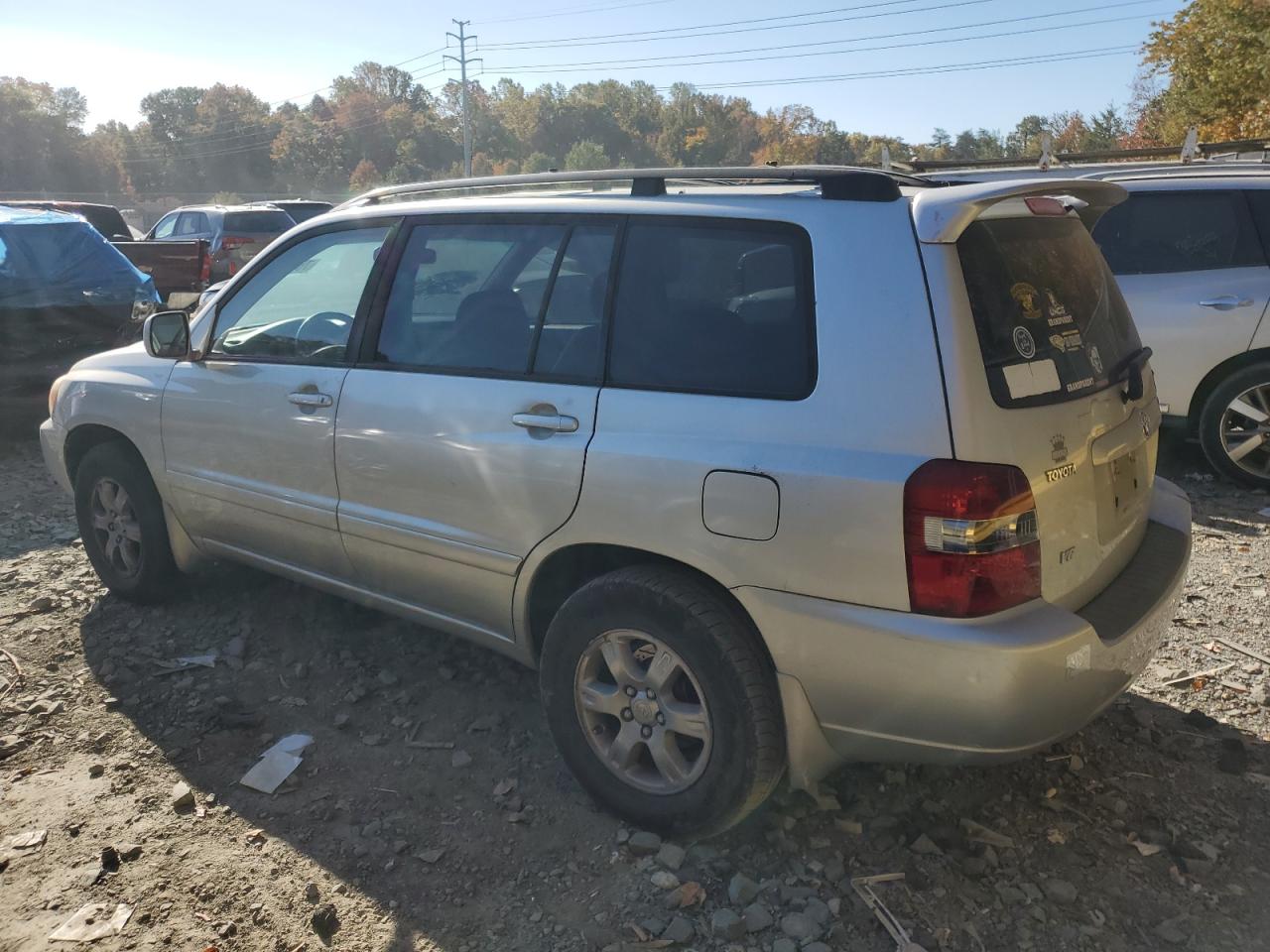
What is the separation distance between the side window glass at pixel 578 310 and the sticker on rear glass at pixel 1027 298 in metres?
1.15

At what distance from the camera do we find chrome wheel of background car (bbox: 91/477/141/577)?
15.2 feet

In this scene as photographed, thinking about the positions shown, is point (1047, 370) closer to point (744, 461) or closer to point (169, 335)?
point (744, 461)

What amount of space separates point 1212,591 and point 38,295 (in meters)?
8.61

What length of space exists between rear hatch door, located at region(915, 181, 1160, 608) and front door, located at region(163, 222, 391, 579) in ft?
7.01

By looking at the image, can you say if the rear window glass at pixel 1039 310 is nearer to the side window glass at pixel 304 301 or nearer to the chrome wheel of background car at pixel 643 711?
the chrome wheel of background car at pixel 643 711

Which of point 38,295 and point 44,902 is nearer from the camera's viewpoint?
point 44,902

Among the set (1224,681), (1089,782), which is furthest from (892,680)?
(1224,681)

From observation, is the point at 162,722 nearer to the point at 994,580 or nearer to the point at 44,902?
the point at 44,902

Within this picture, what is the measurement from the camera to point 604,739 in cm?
307

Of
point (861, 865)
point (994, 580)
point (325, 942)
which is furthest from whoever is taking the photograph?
point (861, 865)

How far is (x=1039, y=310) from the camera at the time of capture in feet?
8.93

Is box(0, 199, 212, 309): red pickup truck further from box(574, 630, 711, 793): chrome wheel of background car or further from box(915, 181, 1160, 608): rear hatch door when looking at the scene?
box(915, 181, 1160, 608): rear hatch door

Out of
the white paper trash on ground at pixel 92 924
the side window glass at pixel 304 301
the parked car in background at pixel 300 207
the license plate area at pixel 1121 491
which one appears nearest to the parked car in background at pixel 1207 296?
the license plate area at pixel 1121 491

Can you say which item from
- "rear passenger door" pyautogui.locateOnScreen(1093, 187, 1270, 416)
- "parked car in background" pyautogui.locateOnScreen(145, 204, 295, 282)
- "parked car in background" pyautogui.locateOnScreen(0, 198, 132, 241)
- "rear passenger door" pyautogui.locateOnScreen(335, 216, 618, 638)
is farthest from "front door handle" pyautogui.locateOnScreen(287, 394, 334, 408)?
"parked car in background" pyautogui.locateOnScreen(0, 198, 132, 241)
